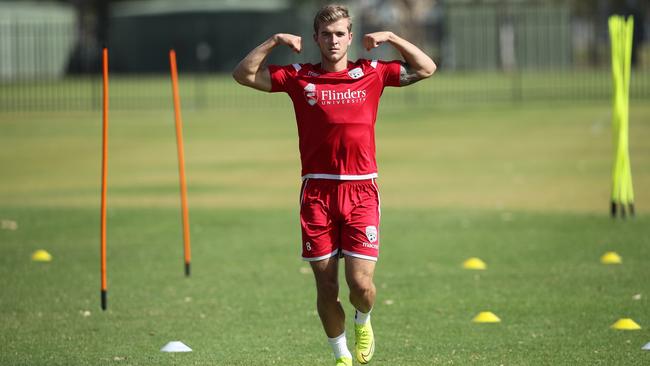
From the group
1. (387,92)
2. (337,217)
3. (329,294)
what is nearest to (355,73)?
(337,217)

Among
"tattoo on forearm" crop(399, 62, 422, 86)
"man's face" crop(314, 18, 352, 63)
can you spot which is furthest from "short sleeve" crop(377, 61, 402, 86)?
"man's face" crop(314, 18, 352, 63)

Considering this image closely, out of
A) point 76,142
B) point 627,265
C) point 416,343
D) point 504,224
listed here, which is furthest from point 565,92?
point 416,343

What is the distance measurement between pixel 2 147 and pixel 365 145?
62.1ft

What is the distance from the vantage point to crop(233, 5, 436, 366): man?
6758mm

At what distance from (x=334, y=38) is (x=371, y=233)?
1165 millimetres

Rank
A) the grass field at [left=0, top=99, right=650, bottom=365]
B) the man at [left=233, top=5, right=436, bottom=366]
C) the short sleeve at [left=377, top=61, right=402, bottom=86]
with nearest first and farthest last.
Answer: the man at [left=233, top=5, right=436, bottom=366] < the short sleeve at [left=377, top=61, right=402, bottom=86] < the grass field at [left=0, top=99, right=650, bottom=365]

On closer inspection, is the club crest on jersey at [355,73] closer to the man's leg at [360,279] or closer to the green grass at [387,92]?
the man's leg at [360,279]

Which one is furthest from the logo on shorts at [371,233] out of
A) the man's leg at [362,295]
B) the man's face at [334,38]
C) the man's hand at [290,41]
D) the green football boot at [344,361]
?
the man's hand at [290,41]

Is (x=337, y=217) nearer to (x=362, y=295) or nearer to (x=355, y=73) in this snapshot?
(x=362, y=295)

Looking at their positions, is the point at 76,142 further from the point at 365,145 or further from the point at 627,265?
the point at 365,145

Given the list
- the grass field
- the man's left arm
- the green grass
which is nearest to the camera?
the man's left arm

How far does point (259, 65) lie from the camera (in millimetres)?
6898

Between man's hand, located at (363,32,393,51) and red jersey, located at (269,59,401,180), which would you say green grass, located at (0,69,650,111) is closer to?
man's hand, located at (363,32,393,51)

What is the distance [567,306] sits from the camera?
9344 millimetres
